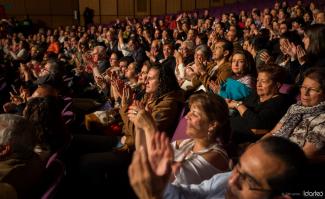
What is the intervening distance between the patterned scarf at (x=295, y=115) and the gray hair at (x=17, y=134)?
1.26 metres

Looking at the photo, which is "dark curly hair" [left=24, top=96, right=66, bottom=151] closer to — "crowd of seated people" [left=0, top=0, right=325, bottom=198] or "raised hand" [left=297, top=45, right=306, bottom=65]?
"crowd of seated people" [left=0, top=0, right=325, bottom=198]

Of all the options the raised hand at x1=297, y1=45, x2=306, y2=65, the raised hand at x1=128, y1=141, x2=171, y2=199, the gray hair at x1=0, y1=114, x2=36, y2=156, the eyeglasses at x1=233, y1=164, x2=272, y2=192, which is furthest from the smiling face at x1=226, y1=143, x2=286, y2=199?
the raised hand at x1=297, y1=45, x2=306, y2=65

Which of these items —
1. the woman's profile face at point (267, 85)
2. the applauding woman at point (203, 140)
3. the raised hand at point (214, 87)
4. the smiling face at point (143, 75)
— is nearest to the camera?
the applauding woman at point (203, 140)

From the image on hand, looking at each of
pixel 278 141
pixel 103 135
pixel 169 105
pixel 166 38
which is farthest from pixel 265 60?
pixel 166 38

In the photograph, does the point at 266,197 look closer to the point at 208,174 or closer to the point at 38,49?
the point at 208,174

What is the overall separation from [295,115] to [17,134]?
1384mm

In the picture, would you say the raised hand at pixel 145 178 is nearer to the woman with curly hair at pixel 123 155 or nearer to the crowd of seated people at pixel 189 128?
the crowd of seated people at pixel 189 128

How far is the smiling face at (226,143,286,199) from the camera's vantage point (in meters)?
0.95

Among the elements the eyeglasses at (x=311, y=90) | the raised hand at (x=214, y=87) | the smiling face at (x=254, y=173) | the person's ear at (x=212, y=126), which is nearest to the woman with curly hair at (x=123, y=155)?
the raised hand at (x=214, y=87)

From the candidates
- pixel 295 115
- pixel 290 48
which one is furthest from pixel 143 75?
pixel 295 115

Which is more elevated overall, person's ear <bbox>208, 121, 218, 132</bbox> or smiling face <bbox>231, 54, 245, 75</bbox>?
smiling face <bbox>231, 54, 245, 75</bbox>

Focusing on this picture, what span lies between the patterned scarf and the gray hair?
4.13 ft

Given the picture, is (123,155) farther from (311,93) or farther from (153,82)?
(311,93)

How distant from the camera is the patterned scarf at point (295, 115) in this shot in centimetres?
171
